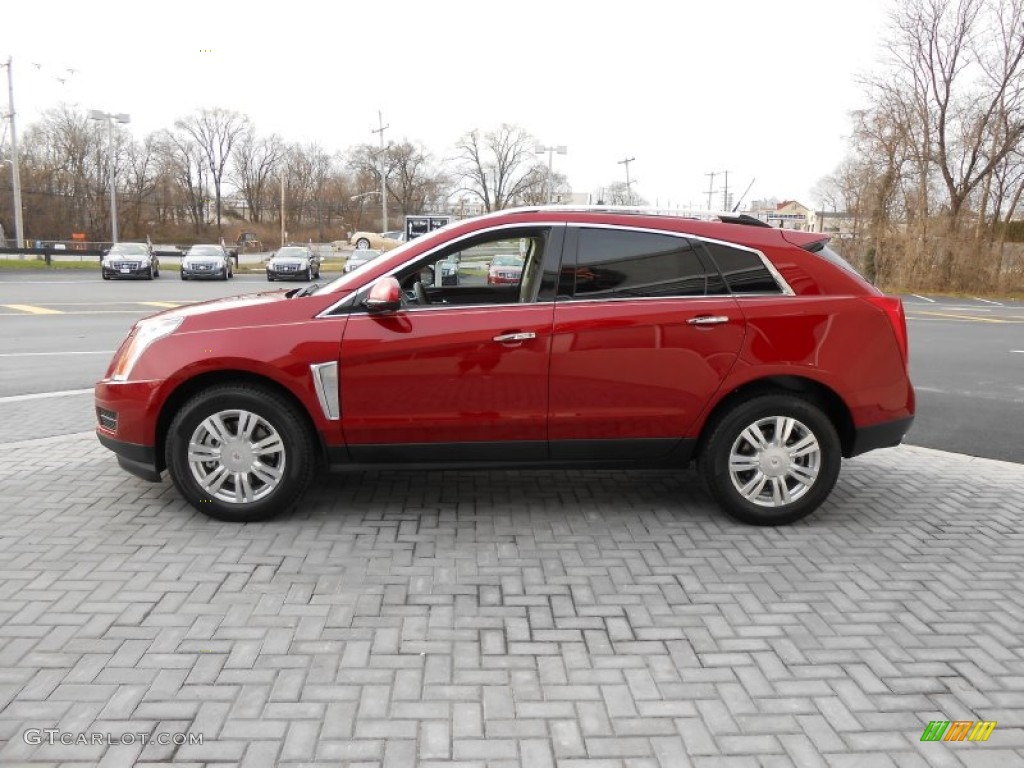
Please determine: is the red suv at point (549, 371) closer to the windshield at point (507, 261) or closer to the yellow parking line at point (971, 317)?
the windshield at point (507, 261)

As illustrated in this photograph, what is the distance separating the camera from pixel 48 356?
35.6 ft

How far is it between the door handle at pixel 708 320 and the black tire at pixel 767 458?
1.60ft

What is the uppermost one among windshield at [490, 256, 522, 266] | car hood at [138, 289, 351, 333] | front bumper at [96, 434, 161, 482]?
windshield at [490, 256, 522, 266]

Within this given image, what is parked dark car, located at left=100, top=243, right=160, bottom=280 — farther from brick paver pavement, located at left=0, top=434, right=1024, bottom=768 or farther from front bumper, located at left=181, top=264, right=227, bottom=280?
brick paver pavement, located at left=0, top=434, right=1024, bottom=768

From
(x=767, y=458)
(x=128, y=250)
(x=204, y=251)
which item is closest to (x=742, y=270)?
(x=767, y=458)

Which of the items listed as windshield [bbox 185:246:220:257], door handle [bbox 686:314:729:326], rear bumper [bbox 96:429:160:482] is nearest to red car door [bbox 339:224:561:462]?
door handle [bbox 686:314:729:326]

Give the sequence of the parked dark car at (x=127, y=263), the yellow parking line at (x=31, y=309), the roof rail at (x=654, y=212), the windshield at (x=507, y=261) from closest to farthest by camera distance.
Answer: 1. the roof rail at (x=654, y=212)
2. the windshield at (x=507, y=261)
3. the yellow parking line at (x=31, y=309)
4. the parked dark car at (x=127, y=263)

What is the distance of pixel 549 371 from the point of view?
14.3 feet

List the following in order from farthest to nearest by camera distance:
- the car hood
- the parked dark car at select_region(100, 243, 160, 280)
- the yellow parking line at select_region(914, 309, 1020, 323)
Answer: the parked dark car at select_region(100, 243, 160, 280) < the yellow parking line at select_region(914, 309, 1020, 323) < the car hood

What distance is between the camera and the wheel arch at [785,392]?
456cm

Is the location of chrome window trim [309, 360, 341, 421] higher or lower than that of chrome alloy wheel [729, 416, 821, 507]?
higher

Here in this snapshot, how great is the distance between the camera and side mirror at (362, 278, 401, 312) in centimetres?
427

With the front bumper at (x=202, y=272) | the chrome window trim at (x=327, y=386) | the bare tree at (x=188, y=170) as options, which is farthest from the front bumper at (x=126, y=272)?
the bare tree at (x=188, y=170)

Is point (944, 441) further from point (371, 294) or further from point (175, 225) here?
point (175, 225)
